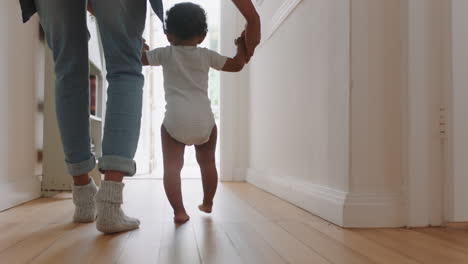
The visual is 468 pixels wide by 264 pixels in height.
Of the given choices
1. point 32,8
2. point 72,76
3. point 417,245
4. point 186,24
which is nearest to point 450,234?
point 417,245

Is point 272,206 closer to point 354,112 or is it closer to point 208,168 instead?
point 208,168

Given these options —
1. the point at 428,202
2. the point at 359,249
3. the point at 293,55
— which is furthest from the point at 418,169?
the point at 293,55

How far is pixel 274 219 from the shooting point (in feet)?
4.83

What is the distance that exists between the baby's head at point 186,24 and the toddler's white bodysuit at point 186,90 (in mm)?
31

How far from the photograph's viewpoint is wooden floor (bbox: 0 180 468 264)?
0.94 m

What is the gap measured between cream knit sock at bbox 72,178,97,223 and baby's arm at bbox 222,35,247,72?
0.54 metres

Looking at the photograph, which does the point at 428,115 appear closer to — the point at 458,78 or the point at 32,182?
the point at 458,78

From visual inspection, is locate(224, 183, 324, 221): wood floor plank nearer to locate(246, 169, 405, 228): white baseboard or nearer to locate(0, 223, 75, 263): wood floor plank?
locate(246, 169, 405, 228): white baseboard

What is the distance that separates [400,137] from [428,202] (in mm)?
197

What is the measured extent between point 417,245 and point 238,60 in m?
0.72

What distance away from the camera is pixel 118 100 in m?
1.15

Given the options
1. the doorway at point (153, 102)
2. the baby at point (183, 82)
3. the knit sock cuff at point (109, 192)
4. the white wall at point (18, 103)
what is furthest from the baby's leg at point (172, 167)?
the doorway at point (153, 102)

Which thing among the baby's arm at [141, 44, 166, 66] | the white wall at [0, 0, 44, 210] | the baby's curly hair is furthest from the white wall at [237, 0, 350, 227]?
the white wall at [0, 0, 44, 210]

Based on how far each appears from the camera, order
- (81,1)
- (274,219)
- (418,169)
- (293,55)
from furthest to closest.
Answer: (293,55) → (274,219) → (418,169) → (81,1)
